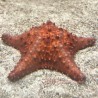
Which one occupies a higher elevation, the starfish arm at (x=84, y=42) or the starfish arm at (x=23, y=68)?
the starfish arm at (x=84, y=42)

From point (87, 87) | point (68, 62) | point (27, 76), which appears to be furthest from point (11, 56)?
point (87, 87)

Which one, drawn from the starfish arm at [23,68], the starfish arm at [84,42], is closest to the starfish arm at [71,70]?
the starfish arm at [23,68]

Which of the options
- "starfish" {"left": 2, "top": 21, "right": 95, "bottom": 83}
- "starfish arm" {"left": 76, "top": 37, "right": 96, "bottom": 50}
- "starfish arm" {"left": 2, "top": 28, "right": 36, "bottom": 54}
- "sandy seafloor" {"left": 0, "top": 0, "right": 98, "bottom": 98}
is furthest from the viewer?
"starfish arm" {"left": 76, "top": 37, "right": 96, "bottom": 50}

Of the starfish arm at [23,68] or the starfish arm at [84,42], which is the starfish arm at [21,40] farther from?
the starfish arm at [84,42]

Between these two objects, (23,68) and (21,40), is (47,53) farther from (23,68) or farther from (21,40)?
(21,40)

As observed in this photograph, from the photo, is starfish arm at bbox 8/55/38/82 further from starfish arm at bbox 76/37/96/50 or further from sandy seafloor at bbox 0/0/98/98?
starfish arm at bbox 76/37/96/50

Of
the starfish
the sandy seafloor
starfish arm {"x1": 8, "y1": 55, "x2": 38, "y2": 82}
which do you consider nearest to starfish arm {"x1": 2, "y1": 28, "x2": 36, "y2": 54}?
the starfish

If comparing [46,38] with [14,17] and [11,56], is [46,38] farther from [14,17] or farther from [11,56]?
[14,17]
